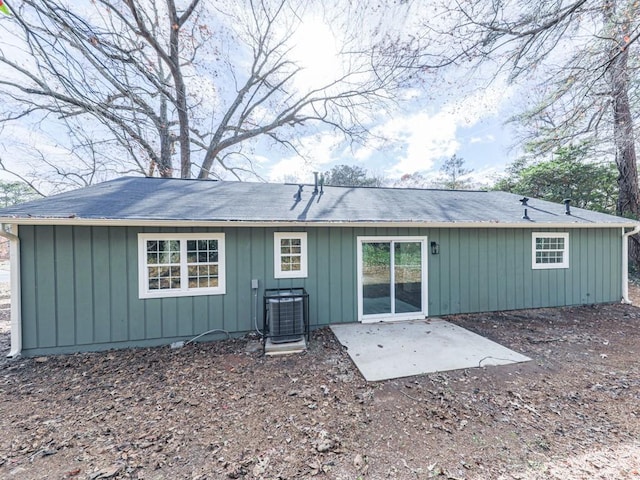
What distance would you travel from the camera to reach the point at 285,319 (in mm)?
4406

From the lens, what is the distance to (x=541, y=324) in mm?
5484

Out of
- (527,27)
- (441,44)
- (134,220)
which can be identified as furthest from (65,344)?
(527,27)

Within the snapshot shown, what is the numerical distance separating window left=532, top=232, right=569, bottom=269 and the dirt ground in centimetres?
266

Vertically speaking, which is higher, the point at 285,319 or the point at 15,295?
the point at 15,295

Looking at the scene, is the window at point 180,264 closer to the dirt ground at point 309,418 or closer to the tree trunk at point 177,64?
the dirt ground at point 309,418

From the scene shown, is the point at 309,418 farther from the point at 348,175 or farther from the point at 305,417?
the point at 348,175

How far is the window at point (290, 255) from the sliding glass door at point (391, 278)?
3.90 feet

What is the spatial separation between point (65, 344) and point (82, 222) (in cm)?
201

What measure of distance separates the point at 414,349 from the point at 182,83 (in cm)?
1198

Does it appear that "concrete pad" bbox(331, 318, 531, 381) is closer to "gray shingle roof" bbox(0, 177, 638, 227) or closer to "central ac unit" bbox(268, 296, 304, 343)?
"central ac unit" bbox(268, 296, 304, 343)

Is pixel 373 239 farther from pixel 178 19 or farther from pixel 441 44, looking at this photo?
pixel 178 19

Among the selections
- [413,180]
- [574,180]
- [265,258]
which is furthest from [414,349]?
[413,180]

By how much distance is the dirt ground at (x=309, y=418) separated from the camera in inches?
82.9

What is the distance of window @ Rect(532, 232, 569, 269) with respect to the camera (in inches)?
257
